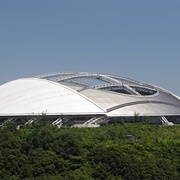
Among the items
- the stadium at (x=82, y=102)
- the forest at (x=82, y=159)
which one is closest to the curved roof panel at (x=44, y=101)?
the stadium at (x=82, y=102)

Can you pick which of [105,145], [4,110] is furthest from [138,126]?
[4,110]

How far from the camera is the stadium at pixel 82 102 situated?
155 ft

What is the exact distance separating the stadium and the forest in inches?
633

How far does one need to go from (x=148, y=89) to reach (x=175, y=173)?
120 ft

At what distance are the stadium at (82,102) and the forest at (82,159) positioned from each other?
1607 centimetres

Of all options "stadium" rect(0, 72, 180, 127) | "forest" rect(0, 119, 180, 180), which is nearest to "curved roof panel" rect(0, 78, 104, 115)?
"stadium" rect(0, 72, 180, 127)

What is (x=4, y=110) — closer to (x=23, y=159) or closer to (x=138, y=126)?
(x=138, y=126)

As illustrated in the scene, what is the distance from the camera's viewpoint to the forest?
2352 centimetres

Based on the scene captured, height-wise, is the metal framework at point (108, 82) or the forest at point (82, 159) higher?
the metal framework at point (108, 82)

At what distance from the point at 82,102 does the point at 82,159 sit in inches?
900

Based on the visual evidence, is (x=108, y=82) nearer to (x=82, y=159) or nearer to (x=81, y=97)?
(x=81, y=97)

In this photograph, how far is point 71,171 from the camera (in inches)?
958

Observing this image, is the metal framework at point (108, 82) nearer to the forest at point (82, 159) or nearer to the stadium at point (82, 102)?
the stadium at point (82, 102)

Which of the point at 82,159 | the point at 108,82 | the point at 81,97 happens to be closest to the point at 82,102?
the point at 81,97
